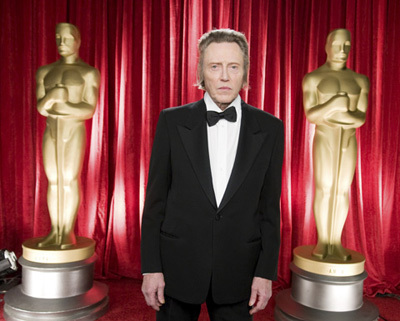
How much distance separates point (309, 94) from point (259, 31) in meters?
0.82

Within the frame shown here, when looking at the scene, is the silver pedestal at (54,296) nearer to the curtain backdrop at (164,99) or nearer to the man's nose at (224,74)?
the curtain backdrop at (164,99)

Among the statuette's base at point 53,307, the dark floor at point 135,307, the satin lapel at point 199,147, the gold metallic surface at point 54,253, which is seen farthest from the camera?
the dark floor at point 135,307

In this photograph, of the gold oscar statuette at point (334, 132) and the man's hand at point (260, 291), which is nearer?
the man's hand at point (260, 291)

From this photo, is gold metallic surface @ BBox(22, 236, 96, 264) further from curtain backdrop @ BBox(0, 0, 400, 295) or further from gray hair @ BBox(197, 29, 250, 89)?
gray hair @ BBox(197, 29, 250, 89)

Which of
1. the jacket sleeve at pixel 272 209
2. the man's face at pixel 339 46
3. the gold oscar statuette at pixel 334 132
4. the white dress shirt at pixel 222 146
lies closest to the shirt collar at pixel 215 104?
the white dress shirt at pixel 222 146

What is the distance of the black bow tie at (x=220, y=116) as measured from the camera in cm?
128

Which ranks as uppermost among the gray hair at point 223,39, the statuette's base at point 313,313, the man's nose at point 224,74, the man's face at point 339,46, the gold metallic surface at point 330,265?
the man's face at point 339,46

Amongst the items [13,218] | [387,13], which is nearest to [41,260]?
[13,218]

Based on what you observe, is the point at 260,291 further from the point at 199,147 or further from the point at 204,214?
the point at 199,147

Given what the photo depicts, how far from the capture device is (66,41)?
8.64ft

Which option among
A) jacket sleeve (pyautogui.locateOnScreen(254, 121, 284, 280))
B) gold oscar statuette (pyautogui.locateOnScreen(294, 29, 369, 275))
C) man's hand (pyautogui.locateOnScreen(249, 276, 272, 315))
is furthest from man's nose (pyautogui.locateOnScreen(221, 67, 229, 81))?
gold oscar statuette (pyautogui.locateOnScreen(294, 29, 369, 275))

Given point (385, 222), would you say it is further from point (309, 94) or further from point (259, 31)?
point (259, 31)

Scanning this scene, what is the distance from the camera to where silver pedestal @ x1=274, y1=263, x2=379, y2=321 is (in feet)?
8.22

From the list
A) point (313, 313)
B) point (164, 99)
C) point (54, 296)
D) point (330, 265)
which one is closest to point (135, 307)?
point (54, 296)
